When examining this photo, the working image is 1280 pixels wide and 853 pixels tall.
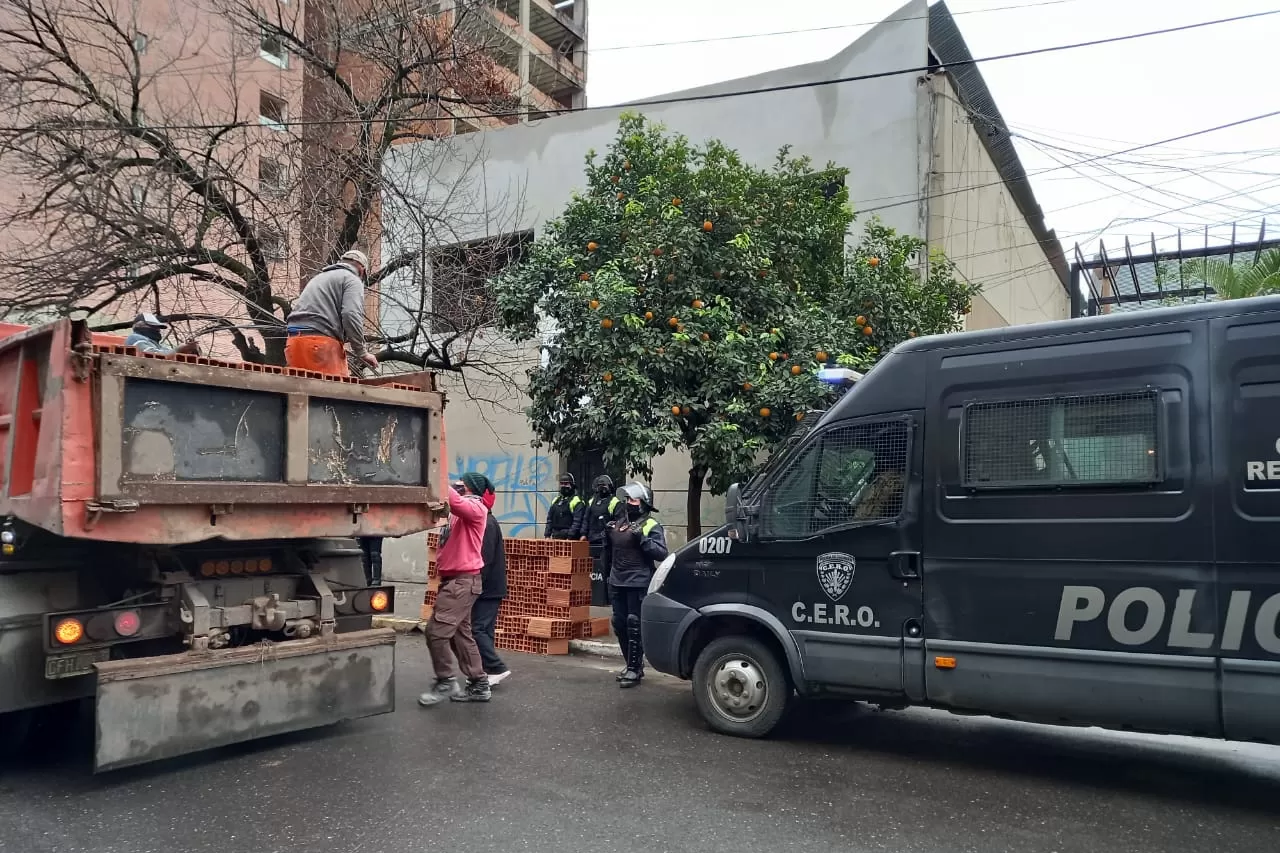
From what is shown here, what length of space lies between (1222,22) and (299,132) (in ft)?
35.9

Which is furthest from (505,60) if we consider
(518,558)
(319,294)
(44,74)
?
(319,294)

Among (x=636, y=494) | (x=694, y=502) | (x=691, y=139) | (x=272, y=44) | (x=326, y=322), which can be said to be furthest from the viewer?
(x=691, y=139)

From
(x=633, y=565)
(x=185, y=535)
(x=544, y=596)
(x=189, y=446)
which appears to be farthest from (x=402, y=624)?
(x=189, y=446)

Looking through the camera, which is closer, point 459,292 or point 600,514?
point 600,514

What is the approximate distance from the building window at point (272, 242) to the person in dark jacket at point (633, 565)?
6.11 m

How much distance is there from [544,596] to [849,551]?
4.79m

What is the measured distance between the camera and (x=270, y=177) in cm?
1194

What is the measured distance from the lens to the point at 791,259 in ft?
32.4

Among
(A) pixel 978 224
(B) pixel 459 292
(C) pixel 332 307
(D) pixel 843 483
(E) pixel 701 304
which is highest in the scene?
(A) pixel 978 224

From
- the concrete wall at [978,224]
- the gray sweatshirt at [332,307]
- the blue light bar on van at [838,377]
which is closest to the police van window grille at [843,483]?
the blue light bar on van at [838,377]

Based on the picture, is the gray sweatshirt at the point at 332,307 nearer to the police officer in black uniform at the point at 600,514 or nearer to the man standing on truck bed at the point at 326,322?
the man standing on truck bed at the point at 326,322

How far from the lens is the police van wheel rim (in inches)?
237

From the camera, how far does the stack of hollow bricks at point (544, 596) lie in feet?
31.2

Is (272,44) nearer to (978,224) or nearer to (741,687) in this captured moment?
(978,224)
